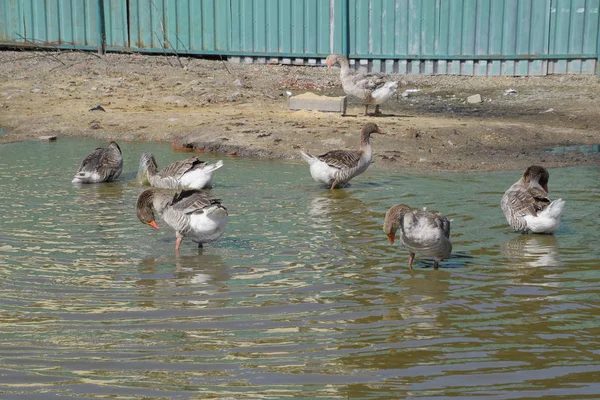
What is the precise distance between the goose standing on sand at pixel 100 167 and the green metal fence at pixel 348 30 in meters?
9.79

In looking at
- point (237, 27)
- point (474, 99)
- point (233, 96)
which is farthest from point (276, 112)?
point (237, 27)

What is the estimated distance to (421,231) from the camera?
8.45 m

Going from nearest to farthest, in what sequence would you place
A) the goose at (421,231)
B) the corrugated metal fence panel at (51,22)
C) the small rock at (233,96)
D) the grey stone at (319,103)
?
1. the goose at (421,231)
2. the grey stone at (319,103)
3. the small rock at (233,96)
4. the corrugated metal fence panel at (51,22)

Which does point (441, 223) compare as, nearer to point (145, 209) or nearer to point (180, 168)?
point (145, 209)

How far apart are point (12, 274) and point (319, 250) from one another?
2992 mm

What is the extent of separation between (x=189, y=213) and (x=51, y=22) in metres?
16.5

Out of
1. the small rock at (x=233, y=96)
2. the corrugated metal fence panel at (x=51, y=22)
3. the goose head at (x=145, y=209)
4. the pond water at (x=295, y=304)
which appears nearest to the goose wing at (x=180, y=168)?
the pond water at (x=295, y=304)

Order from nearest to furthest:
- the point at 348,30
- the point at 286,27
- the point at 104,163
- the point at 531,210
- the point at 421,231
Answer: the point at 421,231
the point at 531,210
the point at 104,163
the point at 348,30
the point at 286,27

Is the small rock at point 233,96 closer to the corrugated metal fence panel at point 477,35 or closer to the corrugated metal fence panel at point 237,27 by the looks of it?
the corrugated metal fence panel at point 237,27

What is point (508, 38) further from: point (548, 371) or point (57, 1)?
point (548, 371)

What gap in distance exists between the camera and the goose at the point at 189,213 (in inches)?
364

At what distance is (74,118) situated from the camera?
727 inches

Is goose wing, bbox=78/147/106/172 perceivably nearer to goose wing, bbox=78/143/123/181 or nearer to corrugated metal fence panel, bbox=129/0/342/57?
goose wing, bbox=78/143/123/181

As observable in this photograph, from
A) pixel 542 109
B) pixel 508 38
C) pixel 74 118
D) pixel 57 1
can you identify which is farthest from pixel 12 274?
pixel 57 1
